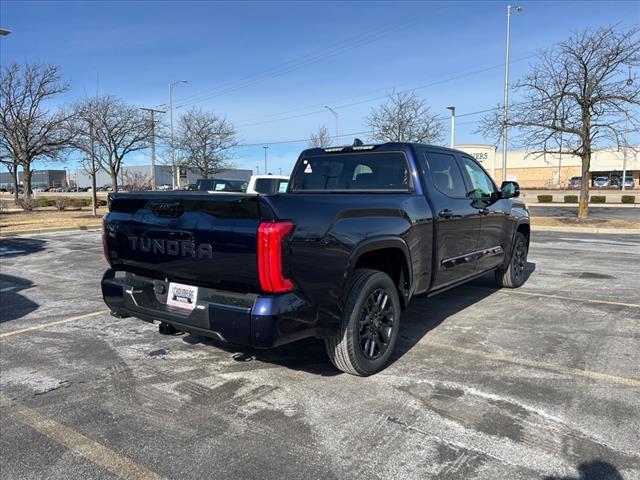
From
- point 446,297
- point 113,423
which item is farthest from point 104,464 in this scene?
point 446,297

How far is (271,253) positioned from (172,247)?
865mm

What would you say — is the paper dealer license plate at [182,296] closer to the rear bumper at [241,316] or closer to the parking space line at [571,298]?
the rear bumper at [241,316]

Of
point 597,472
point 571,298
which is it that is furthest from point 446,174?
point 597,472

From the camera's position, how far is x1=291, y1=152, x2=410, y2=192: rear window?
188 inches

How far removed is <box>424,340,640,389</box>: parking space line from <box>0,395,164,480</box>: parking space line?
113 inches

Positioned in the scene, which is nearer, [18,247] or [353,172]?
[353,172]

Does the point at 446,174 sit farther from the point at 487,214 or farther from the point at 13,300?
the point at 13,300

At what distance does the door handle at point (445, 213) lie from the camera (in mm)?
4661

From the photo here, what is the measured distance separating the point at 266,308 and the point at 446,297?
4.16 meters

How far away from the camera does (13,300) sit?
6.73 metres

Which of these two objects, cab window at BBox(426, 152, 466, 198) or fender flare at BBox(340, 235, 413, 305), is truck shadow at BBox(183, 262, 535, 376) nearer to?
fender flare at BBox(340, 235, 413, 305)

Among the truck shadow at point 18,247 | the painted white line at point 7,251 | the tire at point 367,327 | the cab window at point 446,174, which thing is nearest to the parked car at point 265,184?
the truck shadow at point 18,247

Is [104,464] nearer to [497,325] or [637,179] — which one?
A: [497,325]

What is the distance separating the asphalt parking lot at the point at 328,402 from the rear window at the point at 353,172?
158 centimetres
